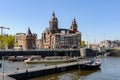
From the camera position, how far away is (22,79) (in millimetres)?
55250

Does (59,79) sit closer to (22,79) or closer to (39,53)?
(22,79)

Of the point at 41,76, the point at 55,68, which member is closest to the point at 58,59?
the point at 55,68

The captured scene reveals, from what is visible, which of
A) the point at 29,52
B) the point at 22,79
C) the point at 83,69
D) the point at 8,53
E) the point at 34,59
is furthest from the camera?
the point at 29,52

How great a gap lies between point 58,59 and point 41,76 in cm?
4978

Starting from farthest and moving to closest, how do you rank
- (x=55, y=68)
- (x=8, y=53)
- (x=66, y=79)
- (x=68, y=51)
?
1. (x=68, y=51)
2. (x=8, y=53)
3. (x=55, y=68)
4. (x=66, y=79)

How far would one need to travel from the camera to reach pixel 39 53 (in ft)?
463

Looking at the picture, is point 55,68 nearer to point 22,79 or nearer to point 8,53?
point 22,79

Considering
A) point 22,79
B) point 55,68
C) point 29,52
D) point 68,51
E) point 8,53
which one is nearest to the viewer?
point 22,79

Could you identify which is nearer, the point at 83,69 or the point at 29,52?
the point at 83,69

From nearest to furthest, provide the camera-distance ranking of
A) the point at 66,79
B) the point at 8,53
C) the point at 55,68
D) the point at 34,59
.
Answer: the point at 66,79, the point at 55,68, the point at 34,59, the point at 8,53

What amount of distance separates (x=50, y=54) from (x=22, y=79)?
89.5 meters

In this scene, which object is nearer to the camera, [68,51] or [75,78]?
[75,78]

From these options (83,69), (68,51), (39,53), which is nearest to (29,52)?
(39,53)

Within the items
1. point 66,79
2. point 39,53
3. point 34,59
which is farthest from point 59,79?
point 39,53
